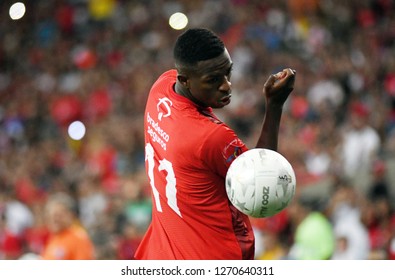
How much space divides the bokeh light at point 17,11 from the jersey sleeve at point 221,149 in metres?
13.2

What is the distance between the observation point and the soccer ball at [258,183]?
4.34 metres

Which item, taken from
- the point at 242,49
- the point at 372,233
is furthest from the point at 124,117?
the point at 372,233

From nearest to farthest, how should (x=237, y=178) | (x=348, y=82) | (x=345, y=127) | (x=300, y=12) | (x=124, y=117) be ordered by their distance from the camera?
(x=237, y=178)
(x=345, y=127)
(x=348, y=82)
(x=124, y=117)
(x=300, y=12)

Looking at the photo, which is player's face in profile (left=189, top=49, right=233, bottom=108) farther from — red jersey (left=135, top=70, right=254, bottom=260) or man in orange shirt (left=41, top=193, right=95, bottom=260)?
man in orange shirt (left=41, top=193, right=95, bottom=260)

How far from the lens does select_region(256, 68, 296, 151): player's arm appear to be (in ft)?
14.8

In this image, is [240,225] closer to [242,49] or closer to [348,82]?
[348,82]

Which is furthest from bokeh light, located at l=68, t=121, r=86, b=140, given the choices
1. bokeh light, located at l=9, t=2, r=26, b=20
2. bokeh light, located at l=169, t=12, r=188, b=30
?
bokeh light, located at l=9, t=2, r=26, b=20

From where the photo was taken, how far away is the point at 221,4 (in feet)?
52.0

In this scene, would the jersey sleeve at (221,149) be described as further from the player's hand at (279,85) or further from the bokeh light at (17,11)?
the bokeh light at (17,11)

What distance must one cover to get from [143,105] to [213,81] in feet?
32.4

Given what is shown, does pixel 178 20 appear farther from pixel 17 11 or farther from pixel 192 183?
pixel 192 183

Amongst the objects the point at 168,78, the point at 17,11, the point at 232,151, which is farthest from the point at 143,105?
the point at 232,151

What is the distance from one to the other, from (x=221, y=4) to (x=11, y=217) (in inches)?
239

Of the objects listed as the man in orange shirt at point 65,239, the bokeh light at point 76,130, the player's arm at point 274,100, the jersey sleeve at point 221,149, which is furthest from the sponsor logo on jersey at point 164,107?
the bokeh light at point 76,130
